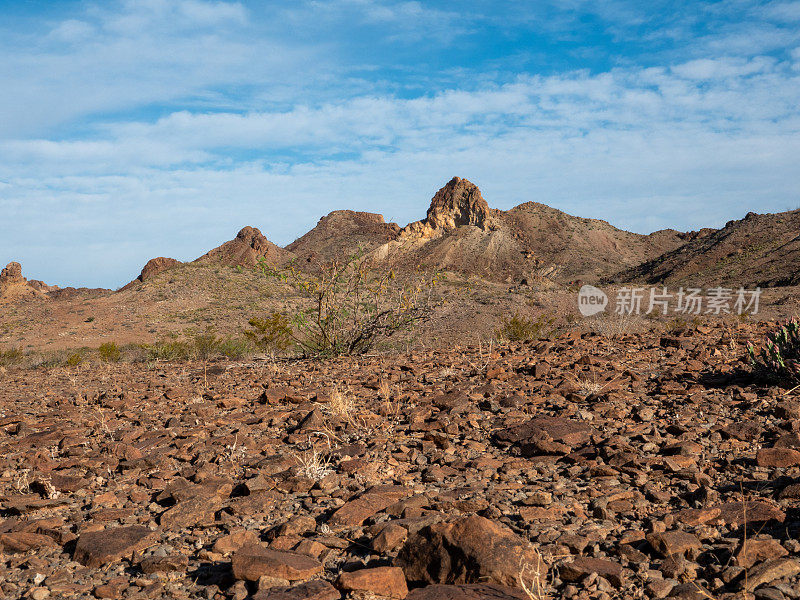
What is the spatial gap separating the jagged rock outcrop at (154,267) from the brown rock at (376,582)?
46.0 meters

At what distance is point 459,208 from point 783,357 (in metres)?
73.9

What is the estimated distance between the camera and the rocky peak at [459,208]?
76875 millimetres

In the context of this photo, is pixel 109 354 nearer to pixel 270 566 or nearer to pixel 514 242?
pixel 270 566

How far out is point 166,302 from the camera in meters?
36.8

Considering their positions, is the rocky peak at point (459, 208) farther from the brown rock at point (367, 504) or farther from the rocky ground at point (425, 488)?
the brown rock at point (367, 504)

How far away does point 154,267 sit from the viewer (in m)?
46.6

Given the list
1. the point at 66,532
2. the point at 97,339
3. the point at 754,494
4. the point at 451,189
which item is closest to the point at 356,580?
the point at 66,532

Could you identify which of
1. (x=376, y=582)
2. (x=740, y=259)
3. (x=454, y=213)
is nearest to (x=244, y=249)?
(x=454, y=213)

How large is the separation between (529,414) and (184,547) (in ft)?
10.7

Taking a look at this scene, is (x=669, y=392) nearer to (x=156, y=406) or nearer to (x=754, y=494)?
(x=754, y=494)

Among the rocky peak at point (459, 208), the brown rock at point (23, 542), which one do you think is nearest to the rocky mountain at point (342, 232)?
the rocky peak at point (459, 208)

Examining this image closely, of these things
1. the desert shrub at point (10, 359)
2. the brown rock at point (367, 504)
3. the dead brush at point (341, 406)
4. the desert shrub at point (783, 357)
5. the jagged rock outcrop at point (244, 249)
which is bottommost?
the desert shrub at point (10, 359)

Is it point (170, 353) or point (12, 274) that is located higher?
point (12, 274)

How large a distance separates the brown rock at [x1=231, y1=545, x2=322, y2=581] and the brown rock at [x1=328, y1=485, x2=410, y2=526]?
0.54 metres
